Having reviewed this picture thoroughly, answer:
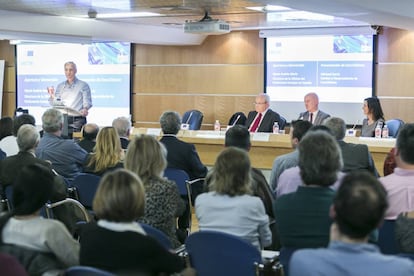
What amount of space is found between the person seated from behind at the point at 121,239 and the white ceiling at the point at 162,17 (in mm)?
4232

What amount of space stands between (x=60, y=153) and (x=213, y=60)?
6361 mm

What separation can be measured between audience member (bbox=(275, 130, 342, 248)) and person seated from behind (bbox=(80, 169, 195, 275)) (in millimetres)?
599

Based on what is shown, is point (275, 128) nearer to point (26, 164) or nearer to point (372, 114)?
point (372, 114)

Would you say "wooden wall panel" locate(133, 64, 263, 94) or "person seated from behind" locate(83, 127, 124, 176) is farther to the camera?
"wooden wall panel" locate(133, 64, 263, 94)

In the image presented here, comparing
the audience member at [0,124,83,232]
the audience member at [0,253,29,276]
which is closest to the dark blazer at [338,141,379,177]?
the audience member at [0,124,83,232]

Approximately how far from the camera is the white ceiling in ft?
22.0

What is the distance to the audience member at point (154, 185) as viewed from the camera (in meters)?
3.39

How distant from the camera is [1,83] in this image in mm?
12758

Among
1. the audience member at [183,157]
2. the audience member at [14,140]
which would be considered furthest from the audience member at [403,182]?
the audience member at [14,140]

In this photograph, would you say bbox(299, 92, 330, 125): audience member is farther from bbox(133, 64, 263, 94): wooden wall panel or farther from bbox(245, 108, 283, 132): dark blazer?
bbox(133, 64, 263, 94): wooden wall panel

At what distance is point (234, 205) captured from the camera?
3113 millimetres

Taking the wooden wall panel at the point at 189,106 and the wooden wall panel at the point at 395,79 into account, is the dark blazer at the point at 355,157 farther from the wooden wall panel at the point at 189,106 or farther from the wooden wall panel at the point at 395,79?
the wooden wall panel at the point at 189,106

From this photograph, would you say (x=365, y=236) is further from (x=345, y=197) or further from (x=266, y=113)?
(x=266, y=113)

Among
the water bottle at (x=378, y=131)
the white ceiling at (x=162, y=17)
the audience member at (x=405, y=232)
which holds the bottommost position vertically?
the audience member at (x=405, y=232)
